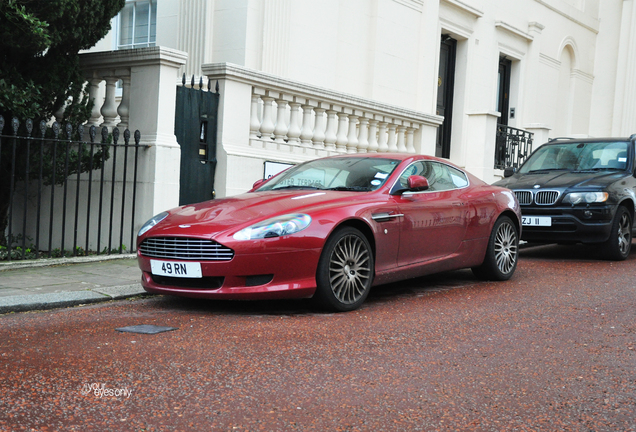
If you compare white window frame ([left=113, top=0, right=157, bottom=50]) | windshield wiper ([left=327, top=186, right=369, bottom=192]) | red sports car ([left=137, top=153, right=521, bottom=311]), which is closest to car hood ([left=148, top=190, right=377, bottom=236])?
red sports car ([left=137, top=153, right=521, bottom=311])

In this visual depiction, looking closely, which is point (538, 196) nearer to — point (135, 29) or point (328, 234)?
point (328, 234)

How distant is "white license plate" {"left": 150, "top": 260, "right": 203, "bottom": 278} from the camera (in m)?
5.87

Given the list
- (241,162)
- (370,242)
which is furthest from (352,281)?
(241,162)

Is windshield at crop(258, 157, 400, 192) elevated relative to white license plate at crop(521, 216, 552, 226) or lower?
elevated

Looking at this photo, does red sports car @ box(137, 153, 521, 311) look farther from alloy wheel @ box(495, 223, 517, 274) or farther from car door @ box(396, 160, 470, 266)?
alloy wheel @ box(495, 223, 517, 274)

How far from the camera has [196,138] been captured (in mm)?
10016

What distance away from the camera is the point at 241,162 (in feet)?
Answer: 34.1

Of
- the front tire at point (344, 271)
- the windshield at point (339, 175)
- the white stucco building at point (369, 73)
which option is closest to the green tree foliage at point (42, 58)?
the white stucco building at point (369, 73)

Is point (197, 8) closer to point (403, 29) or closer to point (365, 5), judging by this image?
point (365, 5)

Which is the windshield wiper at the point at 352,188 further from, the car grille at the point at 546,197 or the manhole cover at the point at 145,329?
the car grille at the point at 546,197

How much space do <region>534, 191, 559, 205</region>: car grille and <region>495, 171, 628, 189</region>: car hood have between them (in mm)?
100

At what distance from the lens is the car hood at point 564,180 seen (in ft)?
33.5

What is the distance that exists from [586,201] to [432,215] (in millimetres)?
3852

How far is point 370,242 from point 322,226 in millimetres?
712
